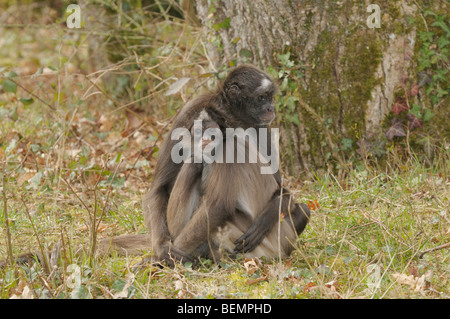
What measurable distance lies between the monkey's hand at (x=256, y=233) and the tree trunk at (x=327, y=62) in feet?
5.80

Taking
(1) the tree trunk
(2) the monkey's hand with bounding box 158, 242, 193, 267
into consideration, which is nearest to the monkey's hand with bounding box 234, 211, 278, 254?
(2) the monkey's hand with bounding box 158, 242, 193, 267

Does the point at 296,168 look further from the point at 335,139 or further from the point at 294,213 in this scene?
the point at 294,213

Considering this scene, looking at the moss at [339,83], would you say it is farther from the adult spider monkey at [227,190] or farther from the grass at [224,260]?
the adult spider monkey at [227,190]

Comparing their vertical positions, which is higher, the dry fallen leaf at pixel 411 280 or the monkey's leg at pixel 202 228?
the monkey's leg at pixel 202 228

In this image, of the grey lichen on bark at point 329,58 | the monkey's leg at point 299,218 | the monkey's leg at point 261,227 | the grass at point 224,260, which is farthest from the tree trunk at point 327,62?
the monkey's leg at point 261,227

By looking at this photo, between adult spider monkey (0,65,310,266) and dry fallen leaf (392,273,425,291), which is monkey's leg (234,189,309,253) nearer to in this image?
adult spider monkey (0,65,310,266)

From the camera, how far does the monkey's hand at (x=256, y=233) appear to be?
4.34 meters

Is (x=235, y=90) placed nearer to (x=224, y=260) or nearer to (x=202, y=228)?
(x=202, y=228)

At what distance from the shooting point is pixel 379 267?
3.84 m

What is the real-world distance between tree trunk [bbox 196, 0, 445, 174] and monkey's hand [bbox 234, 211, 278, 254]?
1.77m

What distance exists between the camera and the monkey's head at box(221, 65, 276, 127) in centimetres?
470

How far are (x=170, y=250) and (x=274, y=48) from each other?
9.13ft

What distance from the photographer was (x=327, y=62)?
240 inches
